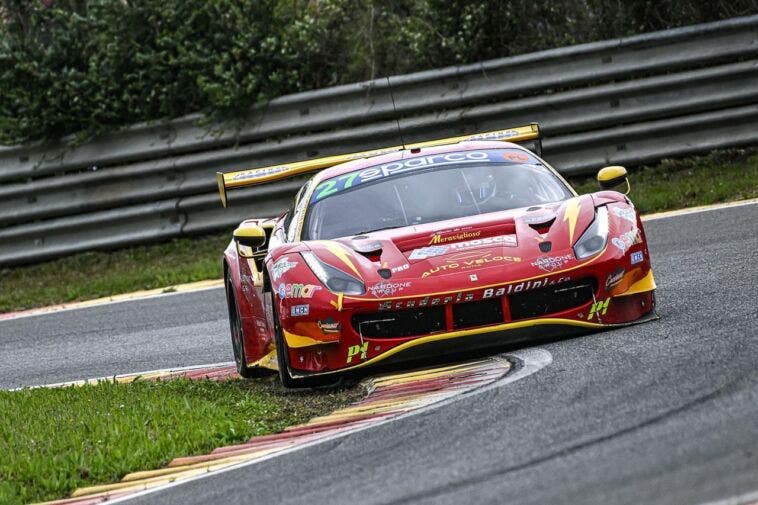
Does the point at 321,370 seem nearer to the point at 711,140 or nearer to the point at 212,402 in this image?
the point at 212,402

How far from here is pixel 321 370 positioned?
271 inches

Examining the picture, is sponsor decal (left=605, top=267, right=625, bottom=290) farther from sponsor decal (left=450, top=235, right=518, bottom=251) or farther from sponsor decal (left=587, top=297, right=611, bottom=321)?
sponsor decal (left=450, top=235, right=518, bottom=251)

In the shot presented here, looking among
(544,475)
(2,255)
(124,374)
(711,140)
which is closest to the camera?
(544,475)

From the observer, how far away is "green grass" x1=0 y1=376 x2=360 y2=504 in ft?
19.2

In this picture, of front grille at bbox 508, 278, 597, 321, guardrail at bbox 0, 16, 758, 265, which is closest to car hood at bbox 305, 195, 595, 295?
front grille at bbox 508, 278, 597, 321

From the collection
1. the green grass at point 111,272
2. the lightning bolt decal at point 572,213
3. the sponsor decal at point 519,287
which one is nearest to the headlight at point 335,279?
the sponsor decal at point 519,287

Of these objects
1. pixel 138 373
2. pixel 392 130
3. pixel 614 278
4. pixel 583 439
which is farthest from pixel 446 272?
pixel 392 130

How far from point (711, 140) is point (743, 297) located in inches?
263

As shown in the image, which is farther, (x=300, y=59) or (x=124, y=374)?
(x=300, y=59)

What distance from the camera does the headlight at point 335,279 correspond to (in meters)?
6.78

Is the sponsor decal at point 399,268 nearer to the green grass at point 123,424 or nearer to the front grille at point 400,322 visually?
the front grille at point 400,322

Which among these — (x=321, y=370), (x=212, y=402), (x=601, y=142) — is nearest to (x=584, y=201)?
(x=321, y=370)

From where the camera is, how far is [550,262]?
22.3ft

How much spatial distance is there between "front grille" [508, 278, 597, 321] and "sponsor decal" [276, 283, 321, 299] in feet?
3.12
